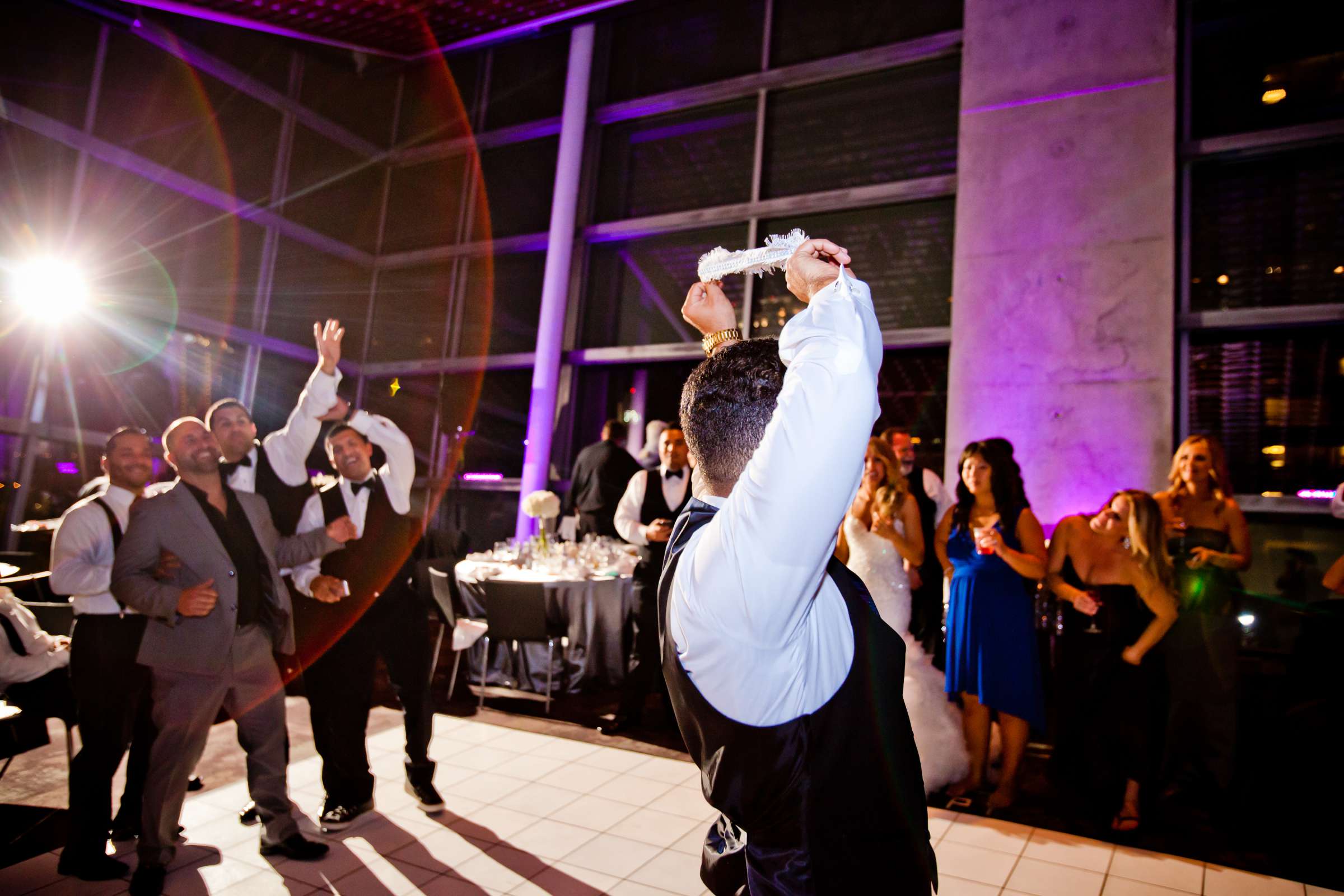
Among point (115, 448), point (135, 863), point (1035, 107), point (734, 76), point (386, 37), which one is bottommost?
point (135, 863)

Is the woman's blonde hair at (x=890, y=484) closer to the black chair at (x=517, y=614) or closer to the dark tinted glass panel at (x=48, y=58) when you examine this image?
the black chair at (x=517, y=614)

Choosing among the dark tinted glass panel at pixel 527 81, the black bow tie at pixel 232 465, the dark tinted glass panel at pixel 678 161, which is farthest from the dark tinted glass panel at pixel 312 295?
the black bow tie at pixel 232 465

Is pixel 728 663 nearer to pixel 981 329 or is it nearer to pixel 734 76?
pixel 981 329

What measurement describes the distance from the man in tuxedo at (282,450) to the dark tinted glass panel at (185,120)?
4960 millimetres

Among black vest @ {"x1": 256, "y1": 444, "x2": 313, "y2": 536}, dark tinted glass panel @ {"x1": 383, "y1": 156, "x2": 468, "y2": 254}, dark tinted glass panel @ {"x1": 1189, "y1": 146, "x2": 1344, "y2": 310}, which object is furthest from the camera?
dark tinted glass panel @ {"x1": 383, "y1": 156, "x2": 468, "y2": 254}

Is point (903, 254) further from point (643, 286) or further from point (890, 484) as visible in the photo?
point (890, 484)

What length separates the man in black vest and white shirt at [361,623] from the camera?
3.14 metres

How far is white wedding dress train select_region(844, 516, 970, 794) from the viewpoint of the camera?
3.69 meters

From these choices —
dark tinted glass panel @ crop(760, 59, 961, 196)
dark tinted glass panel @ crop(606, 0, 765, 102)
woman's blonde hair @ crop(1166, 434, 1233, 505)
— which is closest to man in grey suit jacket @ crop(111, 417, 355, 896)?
woman's blonde hair @ crop(1166, 434, 1233, 505)

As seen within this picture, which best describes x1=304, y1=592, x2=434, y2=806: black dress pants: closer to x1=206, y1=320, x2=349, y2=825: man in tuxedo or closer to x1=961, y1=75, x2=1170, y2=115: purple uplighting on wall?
x1=206, y1=320, x2=349, y2=825: man in tuxedo

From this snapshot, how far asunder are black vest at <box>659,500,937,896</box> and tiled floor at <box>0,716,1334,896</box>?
2112 millimetres

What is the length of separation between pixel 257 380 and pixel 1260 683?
8597 millimetres

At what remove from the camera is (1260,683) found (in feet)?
13.7

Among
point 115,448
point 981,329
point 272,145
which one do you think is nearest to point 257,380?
point 272,145
